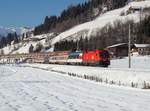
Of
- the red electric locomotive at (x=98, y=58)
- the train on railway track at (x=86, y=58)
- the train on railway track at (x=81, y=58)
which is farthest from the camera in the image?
the train on railway track at (x=81, y=58)

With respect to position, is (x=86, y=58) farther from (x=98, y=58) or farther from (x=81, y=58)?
(x=98, y=58)

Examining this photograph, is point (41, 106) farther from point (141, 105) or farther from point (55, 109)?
point (141, 105)

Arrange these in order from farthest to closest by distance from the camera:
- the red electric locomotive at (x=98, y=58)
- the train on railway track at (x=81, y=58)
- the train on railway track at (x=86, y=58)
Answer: the train on railway track at (x=81, y=58), the train on railway track at (x=86, y=58), the red electric locomotive at (x=98, y=58)

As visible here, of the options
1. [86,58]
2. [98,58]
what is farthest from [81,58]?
[98,58]

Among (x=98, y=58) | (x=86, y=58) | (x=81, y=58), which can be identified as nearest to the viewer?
(x=98, y=58)

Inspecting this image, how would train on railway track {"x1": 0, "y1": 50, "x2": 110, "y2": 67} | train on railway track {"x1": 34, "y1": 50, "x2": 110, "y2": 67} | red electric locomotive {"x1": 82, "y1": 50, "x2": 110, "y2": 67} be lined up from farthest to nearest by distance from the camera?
train on railway track {"x1": 0, "y1": 50, "x2": 110, "y2": 67} < train on railway track {"x1": 34, "y1": 50, "x2": 110, "y2": 67} < red electric locomotive {"x1": 82, "y1": 50, "x2": 110, "y2": 67}

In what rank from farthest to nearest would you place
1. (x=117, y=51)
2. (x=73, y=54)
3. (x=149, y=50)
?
(x=117, y=51)
(x=149, y=50)
(x=73, y=54)

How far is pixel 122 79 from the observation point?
34.5 m

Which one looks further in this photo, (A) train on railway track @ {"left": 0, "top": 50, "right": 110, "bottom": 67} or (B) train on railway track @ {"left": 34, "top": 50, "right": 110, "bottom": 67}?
(A) train on railway track @ {"left": 0, "top": 50, "right": 110, "bottom": 67}

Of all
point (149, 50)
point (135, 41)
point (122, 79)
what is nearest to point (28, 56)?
point (135, 41)

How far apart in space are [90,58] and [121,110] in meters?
55.7

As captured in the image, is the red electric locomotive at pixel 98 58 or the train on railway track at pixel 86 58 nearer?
the red electric locomotive at pixel 98 58

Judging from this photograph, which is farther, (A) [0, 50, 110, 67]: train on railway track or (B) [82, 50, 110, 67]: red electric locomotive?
(A) [0, 50, 110, 67]: train on railway track

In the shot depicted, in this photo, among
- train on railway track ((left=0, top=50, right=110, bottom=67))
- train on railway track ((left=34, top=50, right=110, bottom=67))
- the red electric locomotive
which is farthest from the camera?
train on railway track ((left=0, top=50, right=110, bottom=67))
